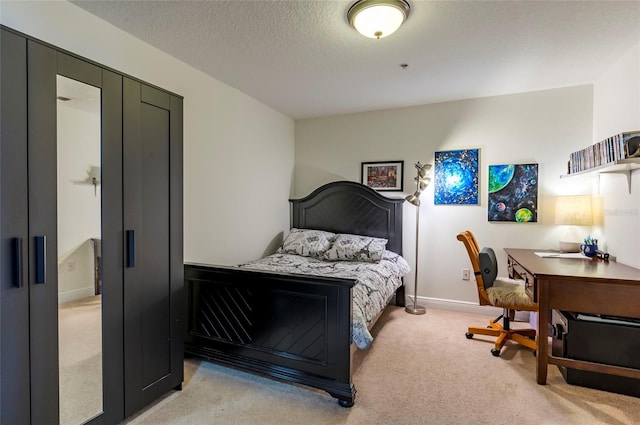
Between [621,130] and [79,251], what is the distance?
12.9 ft

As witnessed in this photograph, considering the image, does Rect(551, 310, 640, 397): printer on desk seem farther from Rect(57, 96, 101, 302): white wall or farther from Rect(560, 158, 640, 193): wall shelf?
Rect(57, 96, 101, 302): white wall

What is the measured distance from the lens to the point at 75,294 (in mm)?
1577

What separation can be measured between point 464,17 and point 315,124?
2.57 metres

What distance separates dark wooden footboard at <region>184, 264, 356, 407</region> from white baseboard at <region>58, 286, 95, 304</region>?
0.80 metres

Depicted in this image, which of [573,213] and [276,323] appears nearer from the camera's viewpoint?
[276,323]

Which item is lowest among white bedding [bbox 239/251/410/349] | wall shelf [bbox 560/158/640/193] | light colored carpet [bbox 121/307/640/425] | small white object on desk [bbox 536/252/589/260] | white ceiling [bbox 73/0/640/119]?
light colored carpet [bbox 121/307/640/425]

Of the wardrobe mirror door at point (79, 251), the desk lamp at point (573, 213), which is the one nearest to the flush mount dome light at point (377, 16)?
the wardrobe mirror door at point (79, 251)

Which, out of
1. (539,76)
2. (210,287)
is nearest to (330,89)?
(539,76)

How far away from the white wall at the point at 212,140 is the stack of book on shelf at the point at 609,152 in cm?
317

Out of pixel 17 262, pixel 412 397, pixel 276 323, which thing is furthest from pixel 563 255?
pixel 17 262

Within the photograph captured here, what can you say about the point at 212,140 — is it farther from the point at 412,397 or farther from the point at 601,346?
the point at 601,346

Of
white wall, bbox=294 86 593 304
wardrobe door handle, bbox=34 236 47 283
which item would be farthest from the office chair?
wardrobe door handle, bbox=34 236 47 283

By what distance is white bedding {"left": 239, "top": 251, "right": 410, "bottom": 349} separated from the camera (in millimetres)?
2092

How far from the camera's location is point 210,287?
2.36 m
